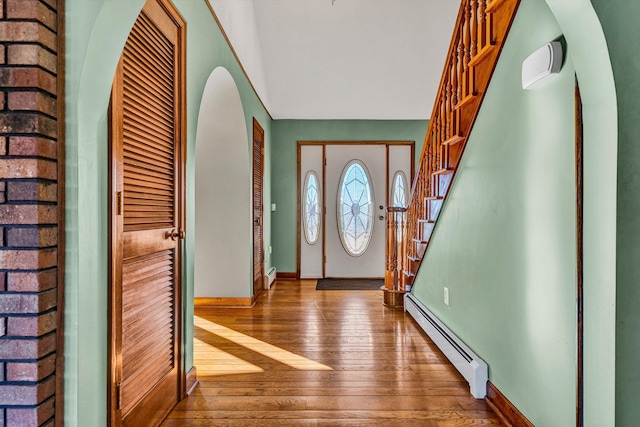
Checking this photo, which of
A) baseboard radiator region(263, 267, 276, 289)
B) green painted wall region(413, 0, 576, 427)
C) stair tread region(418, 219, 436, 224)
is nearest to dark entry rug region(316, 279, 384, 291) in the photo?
baseboard radiator region(263, 267, 276, 289)

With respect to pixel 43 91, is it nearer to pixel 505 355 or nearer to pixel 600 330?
pixel 600 330

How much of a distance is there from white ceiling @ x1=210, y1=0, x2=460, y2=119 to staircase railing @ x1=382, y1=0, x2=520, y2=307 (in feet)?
6.15

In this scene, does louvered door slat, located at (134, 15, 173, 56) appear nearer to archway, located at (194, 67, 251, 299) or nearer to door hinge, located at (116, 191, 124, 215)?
door hinge, located at (116, 191, 124, 215)

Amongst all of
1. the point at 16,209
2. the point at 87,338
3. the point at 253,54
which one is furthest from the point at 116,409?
the point at 253,54

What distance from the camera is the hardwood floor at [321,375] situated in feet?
6.72

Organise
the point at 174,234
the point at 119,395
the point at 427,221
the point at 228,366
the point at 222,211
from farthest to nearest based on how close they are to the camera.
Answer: the point at 222,211, the point at 427,221, the point at 228,366, the point at 174,234, the point at 119,395

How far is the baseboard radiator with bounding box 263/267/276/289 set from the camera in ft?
→ 17.2

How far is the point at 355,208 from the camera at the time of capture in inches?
240

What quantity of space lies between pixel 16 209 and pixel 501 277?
79.4 inches

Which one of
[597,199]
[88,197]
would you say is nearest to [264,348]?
[88,197]

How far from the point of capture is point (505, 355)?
6.61ft

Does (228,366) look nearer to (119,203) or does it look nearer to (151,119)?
(119,203)

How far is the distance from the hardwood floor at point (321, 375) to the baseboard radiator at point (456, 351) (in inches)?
2.5

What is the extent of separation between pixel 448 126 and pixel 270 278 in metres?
3.33
